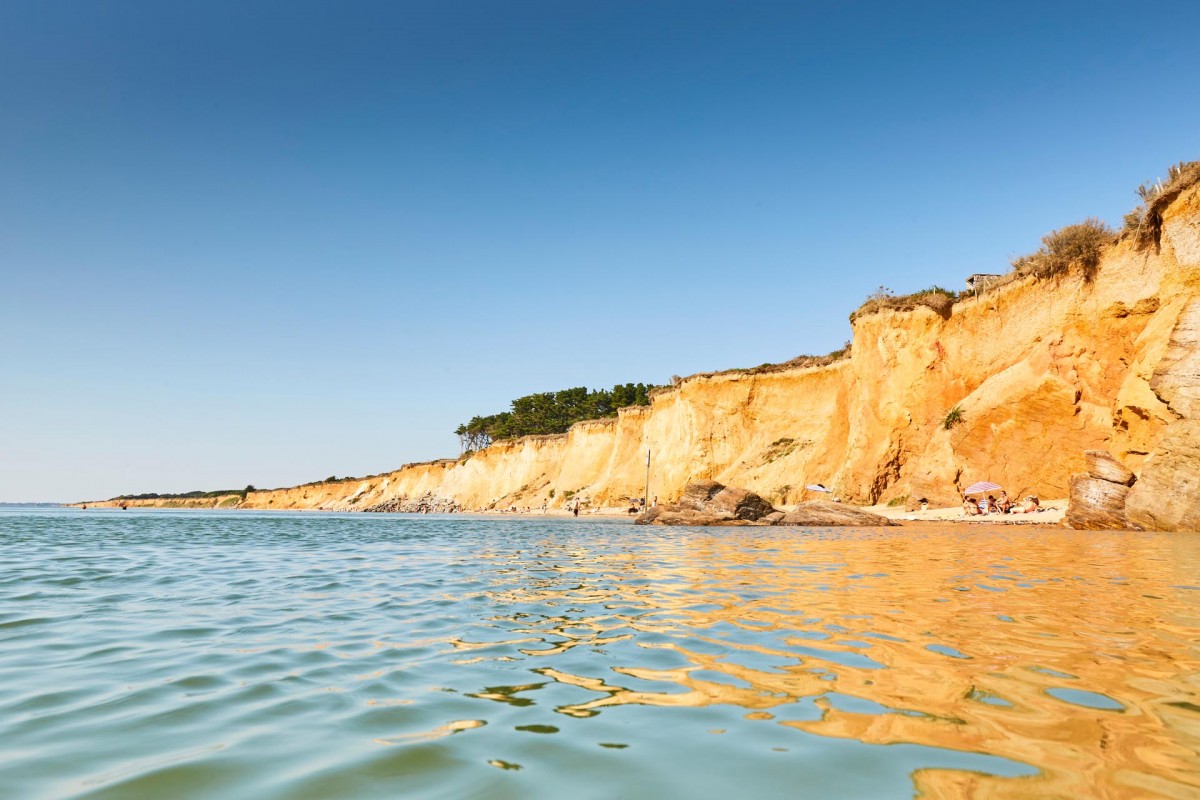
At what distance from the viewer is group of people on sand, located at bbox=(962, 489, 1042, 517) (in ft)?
82.4

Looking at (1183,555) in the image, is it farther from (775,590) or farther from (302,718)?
(302,718)

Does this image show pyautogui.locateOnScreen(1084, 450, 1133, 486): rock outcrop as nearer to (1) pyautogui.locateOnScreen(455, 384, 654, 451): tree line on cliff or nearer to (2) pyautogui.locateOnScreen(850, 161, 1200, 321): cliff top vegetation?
(2) pyautogui.locateOnScreen(850, 161, 1200, 321): cliff top vegetation

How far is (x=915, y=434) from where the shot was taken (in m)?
34.7

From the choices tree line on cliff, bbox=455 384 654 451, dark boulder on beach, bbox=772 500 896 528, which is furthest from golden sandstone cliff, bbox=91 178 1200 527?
tree line on cliff, bbox=455 384 654 451

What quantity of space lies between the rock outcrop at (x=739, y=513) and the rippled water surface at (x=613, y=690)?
18055mm

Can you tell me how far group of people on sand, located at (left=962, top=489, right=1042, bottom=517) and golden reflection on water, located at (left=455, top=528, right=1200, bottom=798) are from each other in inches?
656

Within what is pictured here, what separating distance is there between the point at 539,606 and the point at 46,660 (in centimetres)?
401

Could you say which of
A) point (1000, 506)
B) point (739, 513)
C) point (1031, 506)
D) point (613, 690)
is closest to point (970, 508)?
point (1000, 506)

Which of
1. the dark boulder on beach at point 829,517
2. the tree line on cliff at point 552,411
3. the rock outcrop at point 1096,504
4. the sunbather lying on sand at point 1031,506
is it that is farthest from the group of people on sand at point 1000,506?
the tree line on cliff at point 552,411

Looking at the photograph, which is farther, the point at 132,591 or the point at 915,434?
the point at 915,434

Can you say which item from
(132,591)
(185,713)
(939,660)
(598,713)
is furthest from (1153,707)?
(132,591)

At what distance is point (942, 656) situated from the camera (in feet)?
14.8

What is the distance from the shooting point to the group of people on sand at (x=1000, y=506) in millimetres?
25105

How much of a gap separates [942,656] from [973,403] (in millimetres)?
29071
